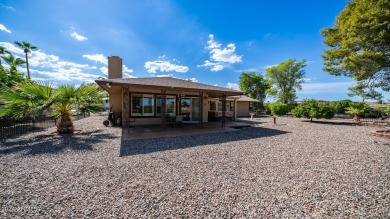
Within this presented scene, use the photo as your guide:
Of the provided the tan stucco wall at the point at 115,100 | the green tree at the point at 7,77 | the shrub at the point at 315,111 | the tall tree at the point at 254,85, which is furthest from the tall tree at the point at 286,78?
the green tree at the point at 7,77

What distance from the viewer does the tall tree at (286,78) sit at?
3356 centimetres

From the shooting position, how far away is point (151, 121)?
1182 centimetres

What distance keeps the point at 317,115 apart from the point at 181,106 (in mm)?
12369

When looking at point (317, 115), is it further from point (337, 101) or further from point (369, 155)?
point (337, 101)

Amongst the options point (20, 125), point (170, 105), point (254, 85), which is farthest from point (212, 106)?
point (254, 85)

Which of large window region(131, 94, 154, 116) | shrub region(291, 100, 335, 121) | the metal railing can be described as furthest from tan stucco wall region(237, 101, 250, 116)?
the metal railing

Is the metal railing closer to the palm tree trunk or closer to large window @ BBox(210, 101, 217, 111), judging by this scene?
the palm tree trunk

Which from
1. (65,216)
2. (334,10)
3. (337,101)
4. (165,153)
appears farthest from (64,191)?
(337,101)

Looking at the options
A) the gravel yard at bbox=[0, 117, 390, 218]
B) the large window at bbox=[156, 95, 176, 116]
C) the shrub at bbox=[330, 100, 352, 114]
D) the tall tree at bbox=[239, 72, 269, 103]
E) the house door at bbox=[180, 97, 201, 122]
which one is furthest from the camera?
the tall tree at bbox=[239, 72, 269, 103]

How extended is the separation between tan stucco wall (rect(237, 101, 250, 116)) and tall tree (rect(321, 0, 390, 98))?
12.8 m

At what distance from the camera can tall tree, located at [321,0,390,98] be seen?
30.5ft

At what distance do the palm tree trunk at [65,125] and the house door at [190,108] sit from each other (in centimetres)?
708

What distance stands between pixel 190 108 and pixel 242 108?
14653mm

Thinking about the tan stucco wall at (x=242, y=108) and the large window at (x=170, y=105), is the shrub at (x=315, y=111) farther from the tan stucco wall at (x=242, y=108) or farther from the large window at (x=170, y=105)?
the large window at (x=170, y=105)
